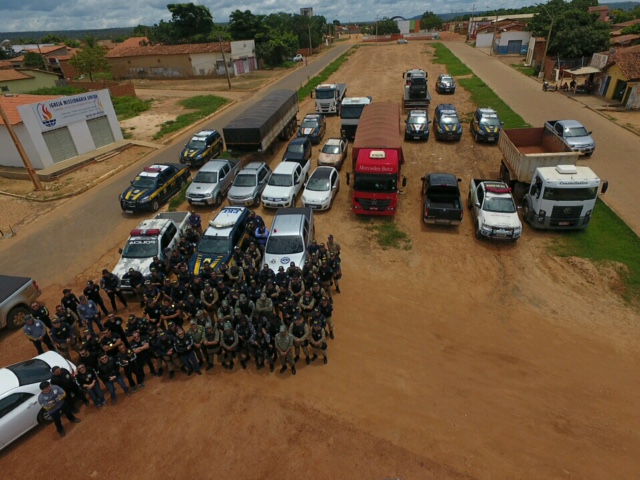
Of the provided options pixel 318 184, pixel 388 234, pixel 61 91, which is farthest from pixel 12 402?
pixel 61 91

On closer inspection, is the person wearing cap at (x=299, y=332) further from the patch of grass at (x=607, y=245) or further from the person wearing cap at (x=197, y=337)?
the patch of grass at (x=607, y=245)

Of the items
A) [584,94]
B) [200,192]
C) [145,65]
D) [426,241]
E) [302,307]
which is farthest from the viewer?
[145,65]

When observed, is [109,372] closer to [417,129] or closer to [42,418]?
[42,418]

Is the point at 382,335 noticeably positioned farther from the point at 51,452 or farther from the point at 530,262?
the point at 51,452

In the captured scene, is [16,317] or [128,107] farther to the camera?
[128,107]

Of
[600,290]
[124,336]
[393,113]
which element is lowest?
[600,290]

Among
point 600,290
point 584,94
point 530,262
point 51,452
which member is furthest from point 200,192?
point 584,94

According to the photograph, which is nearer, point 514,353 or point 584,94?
point 514,353

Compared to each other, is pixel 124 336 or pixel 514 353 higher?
pixel 124 336
